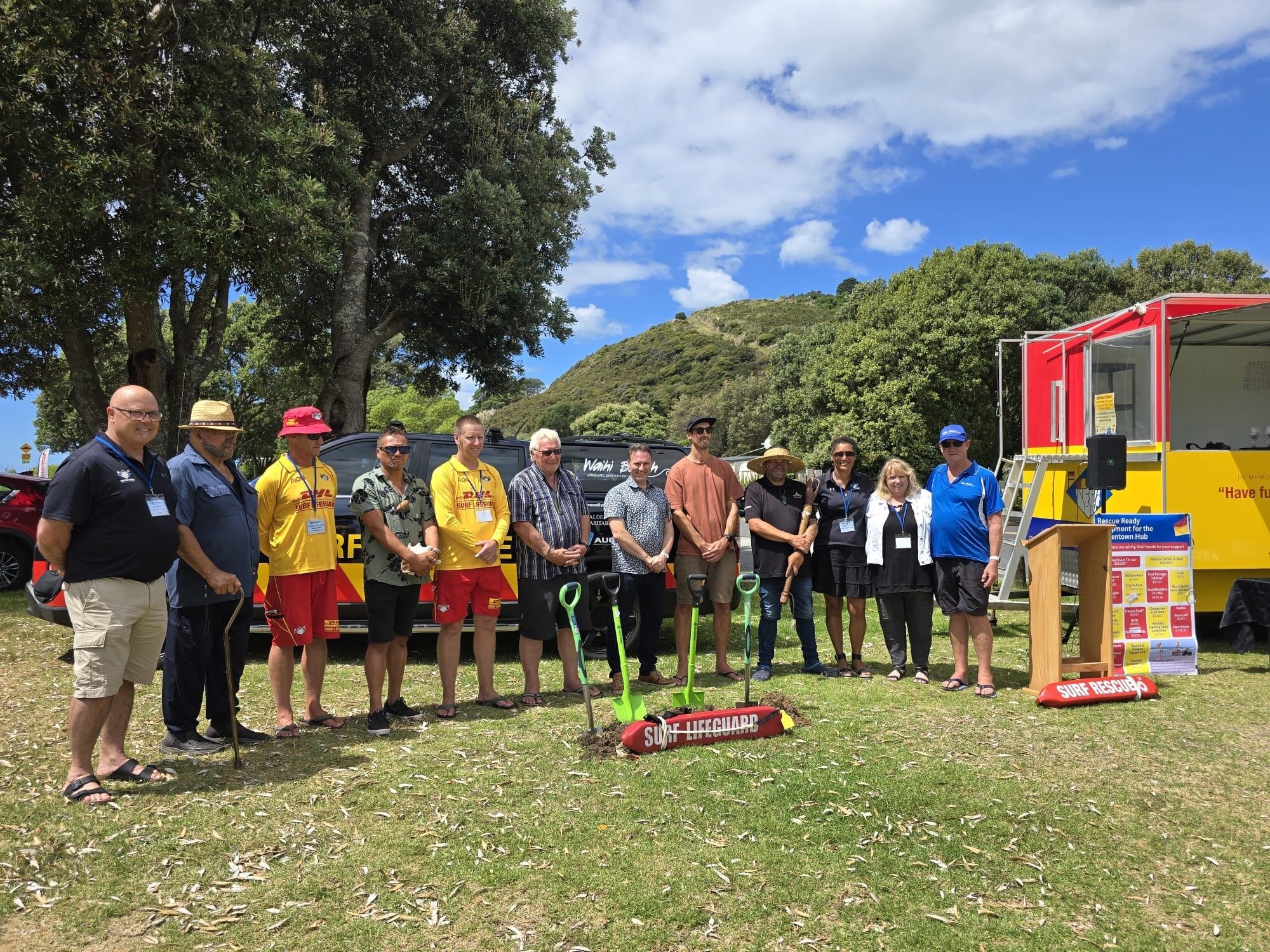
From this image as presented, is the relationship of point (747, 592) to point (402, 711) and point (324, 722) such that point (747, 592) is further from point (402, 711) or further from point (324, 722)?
point (324, 722)

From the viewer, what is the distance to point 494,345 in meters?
14.5

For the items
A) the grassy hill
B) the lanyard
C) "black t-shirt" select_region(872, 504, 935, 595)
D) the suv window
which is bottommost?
"black t-shirt" select_region(872, 504, 935, 595)

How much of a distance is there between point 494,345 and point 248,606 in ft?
33.1

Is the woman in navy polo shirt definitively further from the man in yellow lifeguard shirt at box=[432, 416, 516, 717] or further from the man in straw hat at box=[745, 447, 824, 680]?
the man in yellow lifeguard shirt at box=[432, 416, 516, 717]

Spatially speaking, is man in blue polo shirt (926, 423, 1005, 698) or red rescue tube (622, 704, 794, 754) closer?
red rescue tube (622, 704, 794, 754)

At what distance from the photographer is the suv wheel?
11.1 metres

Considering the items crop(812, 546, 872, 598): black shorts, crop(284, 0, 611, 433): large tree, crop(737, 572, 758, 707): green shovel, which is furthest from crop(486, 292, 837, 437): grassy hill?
crop(737, 572, 758, 707): green shovel

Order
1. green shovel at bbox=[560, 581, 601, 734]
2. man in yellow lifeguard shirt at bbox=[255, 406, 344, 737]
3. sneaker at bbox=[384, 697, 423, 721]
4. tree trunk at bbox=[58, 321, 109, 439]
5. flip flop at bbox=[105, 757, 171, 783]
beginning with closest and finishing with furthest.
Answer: flip flop at bbox=[105, 757, 171, 783] → green shovel at bbox=[560, 581, 601, 734] → man in yellow lifeguard shirt at bbox=[255, 406, 344, 737] → sneaker at bbox=[384, 697, 423, 721] → tree trunk at bbox=[58, 321, 109, 439]

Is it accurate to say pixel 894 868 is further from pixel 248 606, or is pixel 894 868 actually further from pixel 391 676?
pixel 248 606

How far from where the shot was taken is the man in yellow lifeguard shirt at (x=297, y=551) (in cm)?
493

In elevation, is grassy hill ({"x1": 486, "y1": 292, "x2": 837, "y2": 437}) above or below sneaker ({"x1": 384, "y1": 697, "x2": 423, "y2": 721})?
above

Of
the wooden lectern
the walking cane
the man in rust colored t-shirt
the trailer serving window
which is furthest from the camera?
the trailer serving window

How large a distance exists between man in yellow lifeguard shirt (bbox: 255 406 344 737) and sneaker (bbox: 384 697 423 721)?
1.90ft

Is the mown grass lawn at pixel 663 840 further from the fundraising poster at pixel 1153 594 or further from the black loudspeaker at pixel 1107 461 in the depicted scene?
the black loudspeaker at pixel 1107 461
